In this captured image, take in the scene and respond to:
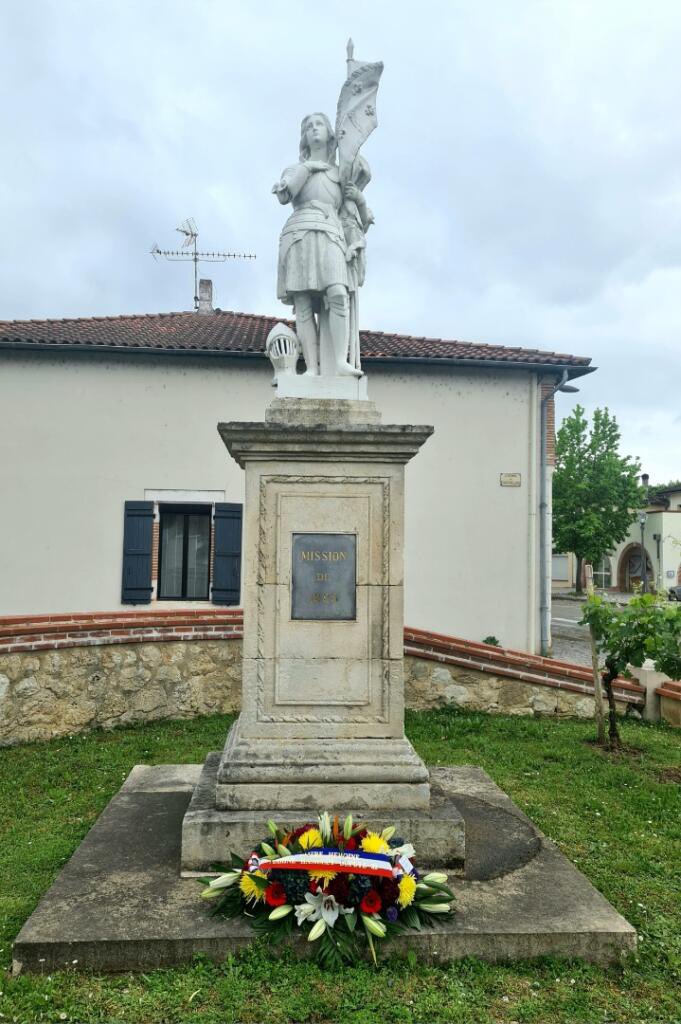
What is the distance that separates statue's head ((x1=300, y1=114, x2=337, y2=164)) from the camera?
15.5 ft

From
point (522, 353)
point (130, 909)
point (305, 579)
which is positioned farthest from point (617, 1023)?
point (522, 353)

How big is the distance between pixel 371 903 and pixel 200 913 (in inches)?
31.3

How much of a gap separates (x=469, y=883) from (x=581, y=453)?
32319 mm

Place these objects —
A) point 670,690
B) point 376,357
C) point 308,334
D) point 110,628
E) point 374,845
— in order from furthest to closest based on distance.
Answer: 1. point 376,357
2. point 670,690
3. point 110,628
4. point 308,334
5. point 374,845

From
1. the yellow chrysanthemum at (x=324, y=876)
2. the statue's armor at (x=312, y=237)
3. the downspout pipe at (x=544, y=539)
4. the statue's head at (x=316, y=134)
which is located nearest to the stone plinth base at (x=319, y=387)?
the statue's armor at (x=312, y=237)

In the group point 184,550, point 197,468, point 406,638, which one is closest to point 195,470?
point 197,468

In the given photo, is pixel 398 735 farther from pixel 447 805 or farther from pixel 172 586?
pixel 172 586

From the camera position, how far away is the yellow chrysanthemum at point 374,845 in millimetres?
3383

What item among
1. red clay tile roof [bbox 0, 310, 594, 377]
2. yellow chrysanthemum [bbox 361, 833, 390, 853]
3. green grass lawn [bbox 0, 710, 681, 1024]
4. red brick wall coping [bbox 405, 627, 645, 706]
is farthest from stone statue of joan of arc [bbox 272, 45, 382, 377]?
red clay tile roof [bbox 0, 310, 594, 377]

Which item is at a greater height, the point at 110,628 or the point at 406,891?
the point at 110,628

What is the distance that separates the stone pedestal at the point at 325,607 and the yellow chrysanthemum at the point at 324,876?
644mm

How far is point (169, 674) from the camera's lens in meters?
8.05

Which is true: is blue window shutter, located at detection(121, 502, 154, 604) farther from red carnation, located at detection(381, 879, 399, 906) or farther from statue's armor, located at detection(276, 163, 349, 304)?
red carnation, located at detection(381, 879, 399, 906)

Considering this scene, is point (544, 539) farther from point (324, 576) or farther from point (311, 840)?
point (311, 840)
